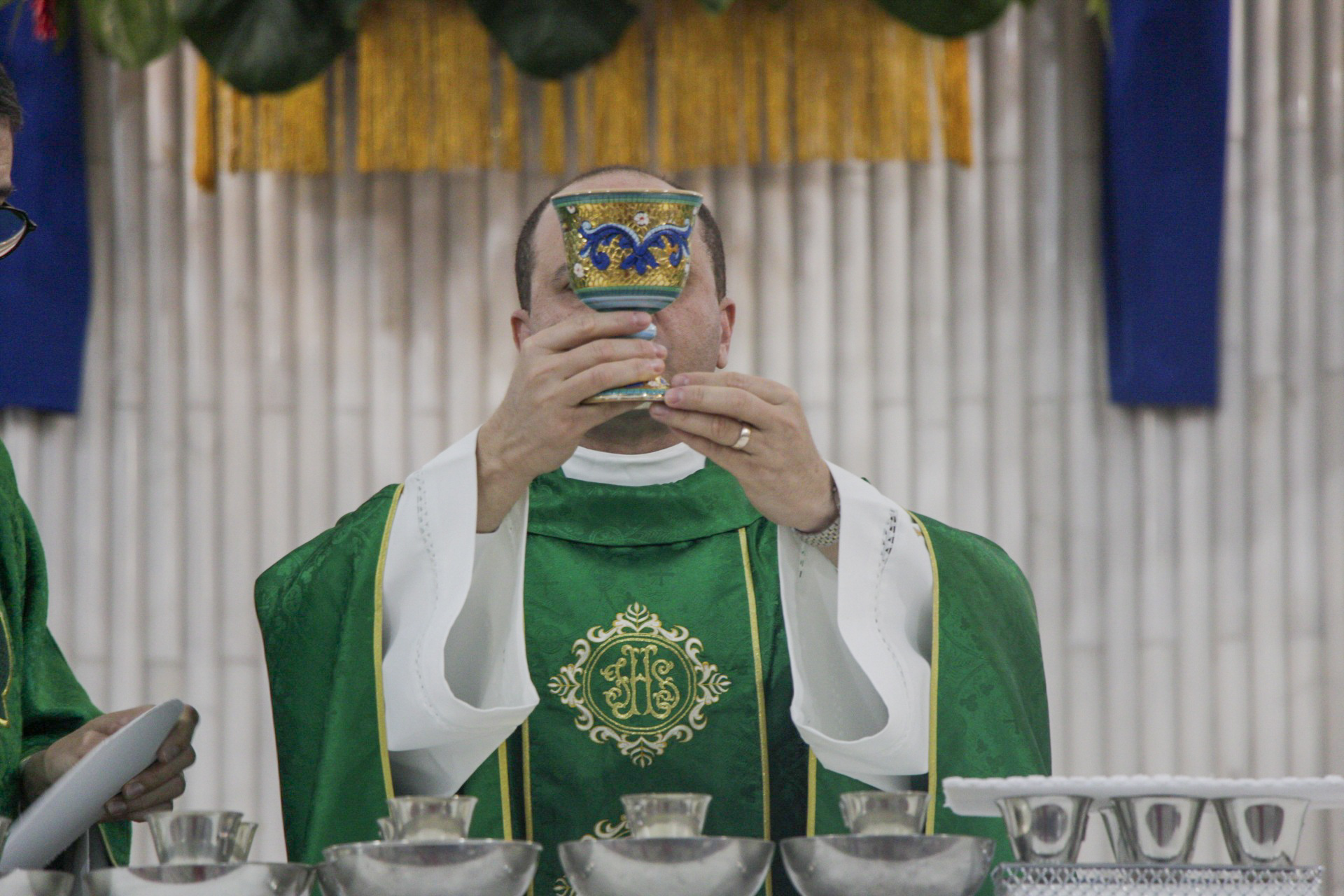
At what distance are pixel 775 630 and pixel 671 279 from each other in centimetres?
86

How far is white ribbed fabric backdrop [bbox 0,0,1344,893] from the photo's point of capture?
4906 millimetres

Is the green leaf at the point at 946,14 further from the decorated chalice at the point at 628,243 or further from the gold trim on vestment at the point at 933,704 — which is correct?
the decorated chalice at the point at 628,243

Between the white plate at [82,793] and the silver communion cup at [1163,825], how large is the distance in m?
1.11

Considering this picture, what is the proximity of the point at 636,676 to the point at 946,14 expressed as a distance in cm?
227

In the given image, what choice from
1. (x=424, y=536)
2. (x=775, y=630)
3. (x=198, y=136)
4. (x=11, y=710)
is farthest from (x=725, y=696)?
(x=198, y=136)

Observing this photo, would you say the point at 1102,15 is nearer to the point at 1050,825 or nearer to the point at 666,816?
the point at 1050,825

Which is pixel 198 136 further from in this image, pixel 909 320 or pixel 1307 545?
pixel 1307 545

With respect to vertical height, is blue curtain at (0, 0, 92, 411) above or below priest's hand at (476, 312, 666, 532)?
above

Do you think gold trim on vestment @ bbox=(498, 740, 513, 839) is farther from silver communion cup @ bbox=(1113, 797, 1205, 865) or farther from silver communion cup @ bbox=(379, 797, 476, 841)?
silver communion cup @ bbox=(1113, 797, 1205, 865)

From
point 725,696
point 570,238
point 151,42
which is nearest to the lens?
point 570,238

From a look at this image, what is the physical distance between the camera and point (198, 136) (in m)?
4.95

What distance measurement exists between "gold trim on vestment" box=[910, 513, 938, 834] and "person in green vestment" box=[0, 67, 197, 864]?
94cm

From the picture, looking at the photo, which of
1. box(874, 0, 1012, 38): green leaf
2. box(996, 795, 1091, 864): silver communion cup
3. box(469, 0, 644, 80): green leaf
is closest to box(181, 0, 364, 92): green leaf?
box(469, 0, 644, 80): green leaf

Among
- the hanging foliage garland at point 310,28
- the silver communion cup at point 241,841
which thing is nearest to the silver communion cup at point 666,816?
the silver communion cup at point 241,841
